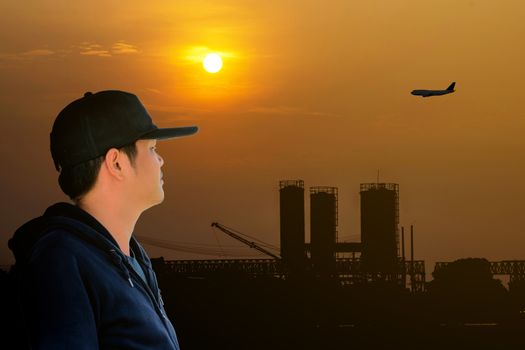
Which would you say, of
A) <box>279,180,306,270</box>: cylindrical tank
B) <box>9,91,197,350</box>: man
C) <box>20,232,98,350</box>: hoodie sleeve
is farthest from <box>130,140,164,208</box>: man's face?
<box>279,180,306,270</box>: cylindrical tank

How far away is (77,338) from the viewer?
9.29 feet

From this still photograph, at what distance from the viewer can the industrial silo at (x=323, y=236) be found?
118037 millimetres

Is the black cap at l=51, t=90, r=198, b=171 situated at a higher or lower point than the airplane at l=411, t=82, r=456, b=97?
lower

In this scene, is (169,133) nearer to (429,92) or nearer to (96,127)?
(96,127)

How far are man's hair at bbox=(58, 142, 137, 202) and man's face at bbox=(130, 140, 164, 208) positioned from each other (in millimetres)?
112

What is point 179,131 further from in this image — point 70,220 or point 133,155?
point 70,220

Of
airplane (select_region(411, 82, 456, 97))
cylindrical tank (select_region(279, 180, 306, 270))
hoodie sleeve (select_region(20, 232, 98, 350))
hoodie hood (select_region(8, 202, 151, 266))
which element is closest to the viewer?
hoodie sleeve (select_region(20, 232, 98, 350))

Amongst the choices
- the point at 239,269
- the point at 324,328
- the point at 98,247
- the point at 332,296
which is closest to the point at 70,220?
the point at 98,247

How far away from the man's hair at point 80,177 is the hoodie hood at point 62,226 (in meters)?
0.07

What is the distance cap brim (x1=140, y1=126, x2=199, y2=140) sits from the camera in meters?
3.24

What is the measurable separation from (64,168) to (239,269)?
12216cm

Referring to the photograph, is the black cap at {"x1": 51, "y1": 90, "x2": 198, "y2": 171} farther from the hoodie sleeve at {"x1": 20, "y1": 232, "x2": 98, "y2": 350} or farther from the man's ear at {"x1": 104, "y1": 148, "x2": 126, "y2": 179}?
the hoodie sleeve at {"x1": 20, "y1": 232, "x2": 98, "y2": 350}

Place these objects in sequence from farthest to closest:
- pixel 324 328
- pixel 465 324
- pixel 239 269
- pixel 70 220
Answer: pixel 239 269, pixel 465 324, pixel 324 328, pixel 70 220

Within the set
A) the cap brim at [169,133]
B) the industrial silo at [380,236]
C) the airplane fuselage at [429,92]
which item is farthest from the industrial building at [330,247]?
the cap brim at [169,133]
